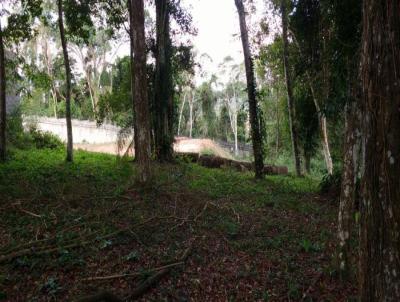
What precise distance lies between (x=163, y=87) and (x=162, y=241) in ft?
27.4

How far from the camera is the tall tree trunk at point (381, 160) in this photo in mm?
2406

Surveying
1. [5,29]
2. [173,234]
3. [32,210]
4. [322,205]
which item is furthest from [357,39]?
[5,29]

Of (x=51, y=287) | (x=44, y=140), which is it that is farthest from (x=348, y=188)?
(x=44, y=140)

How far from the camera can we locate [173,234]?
589 centimetres

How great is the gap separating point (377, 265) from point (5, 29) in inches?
524

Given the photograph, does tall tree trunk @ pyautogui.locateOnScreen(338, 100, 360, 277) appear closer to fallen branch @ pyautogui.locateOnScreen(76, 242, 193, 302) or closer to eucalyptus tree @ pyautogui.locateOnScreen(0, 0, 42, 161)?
fallen branch @ pyautogui.locateOnScreen(76, 242, 193, 302)

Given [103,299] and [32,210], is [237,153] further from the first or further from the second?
[103,299]

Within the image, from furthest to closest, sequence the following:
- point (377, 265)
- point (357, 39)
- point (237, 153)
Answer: point (237, 153) → point (357, 39) → point (377, 265)

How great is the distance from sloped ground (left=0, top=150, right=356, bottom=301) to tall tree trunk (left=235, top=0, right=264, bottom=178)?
2.28m

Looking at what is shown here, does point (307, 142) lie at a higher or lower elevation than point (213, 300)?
higher

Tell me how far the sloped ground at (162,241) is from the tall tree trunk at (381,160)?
183 cm

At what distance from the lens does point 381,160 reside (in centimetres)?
246

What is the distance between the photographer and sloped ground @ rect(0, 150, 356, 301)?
427 cm

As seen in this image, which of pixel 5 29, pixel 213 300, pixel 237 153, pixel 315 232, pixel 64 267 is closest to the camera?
pixel 213 300
